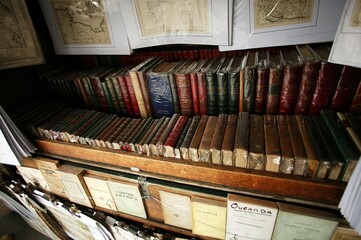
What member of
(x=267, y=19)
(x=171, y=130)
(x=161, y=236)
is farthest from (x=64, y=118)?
(x=267, y=19)

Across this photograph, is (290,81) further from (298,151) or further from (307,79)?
(298,151)

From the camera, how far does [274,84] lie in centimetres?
79

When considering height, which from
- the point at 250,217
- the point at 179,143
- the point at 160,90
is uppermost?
the point at 160,90

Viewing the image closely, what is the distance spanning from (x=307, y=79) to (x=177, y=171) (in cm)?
65

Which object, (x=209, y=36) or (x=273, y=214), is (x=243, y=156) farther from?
(x=209, y=36)

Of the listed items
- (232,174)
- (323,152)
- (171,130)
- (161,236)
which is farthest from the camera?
(161,236)

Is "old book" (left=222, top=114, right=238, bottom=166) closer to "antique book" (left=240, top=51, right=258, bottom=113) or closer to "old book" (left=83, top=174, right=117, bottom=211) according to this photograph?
"antique book" (left=240, top=51, right=258, bottom=113)

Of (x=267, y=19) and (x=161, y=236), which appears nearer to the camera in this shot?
(x=267, y=19)

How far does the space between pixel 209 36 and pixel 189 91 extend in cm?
29

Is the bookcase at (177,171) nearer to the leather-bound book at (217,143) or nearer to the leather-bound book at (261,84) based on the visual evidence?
the leather-bound book at (217,143)

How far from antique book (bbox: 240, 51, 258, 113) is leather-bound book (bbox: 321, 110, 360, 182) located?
0.89 ft

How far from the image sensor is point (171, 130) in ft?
3.02

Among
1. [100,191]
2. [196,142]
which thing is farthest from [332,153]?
[100,191]

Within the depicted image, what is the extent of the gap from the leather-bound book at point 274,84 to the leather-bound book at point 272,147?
8 cm
